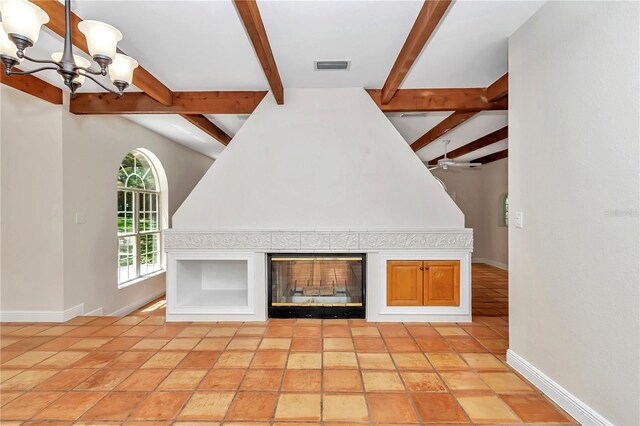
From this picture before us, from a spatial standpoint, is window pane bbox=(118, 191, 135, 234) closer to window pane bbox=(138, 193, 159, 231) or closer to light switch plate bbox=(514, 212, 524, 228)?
window pane bbox=(138, 193, 159, 231)

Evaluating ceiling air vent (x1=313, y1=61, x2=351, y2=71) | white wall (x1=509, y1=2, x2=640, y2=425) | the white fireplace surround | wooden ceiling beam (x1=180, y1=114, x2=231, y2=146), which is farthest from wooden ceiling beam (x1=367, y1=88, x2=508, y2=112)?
wooden ceiling beam (x1=180, y1=114, x2=231, y2=146)

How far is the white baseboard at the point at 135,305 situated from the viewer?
442 cm

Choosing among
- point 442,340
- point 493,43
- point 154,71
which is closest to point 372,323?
point 442,340

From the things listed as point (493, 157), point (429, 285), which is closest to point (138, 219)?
point (429, 285)

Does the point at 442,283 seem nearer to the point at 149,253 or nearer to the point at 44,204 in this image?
the point at 44,204

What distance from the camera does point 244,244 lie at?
11.4 ft

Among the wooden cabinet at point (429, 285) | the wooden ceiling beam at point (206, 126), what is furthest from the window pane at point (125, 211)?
the wooden cabinet at point (429, 285)

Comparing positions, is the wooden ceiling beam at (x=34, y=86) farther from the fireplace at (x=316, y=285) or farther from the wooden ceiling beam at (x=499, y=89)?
the wooden ceiling beam at (x=499, y=89)

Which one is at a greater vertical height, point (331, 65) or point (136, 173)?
point (331, 65)

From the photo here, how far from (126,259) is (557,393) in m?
5.26

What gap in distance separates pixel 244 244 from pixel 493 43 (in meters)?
2.97

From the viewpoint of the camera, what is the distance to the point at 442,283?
344cm

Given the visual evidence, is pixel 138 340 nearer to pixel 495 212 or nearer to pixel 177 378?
pixel 177 378

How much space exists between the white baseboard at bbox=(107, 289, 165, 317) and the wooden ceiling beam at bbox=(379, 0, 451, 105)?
4527 mm
